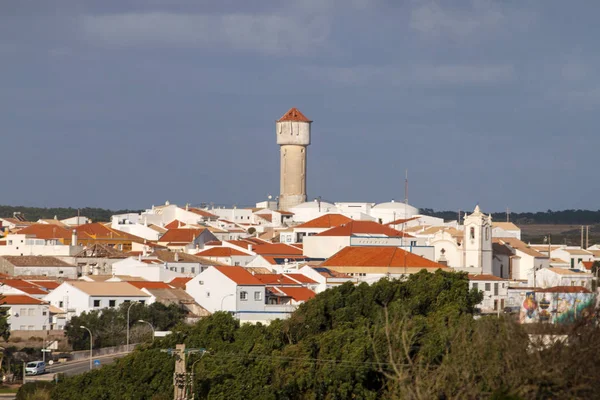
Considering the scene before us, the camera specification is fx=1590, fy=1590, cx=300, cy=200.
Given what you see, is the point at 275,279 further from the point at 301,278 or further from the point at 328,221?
the point at 328,221

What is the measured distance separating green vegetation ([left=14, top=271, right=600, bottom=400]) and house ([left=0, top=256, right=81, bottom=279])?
34.2m

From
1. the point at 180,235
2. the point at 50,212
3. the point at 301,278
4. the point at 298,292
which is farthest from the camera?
the point at 50,212

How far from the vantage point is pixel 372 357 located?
41.4 metres

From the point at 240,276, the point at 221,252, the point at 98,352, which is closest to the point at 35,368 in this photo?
the point at 98,352

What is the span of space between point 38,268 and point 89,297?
1708 cm

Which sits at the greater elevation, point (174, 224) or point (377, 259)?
point (174, 224)

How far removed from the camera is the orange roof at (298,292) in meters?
67.6

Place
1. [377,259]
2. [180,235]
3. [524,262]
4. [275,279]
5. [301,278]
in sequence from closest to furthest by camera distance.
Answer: [275,279] < [301,278] < [377,259] < [524,262] < [180,235]

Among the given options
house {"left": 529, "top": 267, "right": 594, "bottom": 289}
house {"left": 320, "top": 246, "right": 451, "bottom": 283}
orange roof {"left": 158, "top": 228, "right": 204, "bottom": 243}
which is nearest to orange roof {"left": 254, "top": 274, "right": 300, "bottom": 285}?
house {"left": 320, "top": 246, "right": 451, "bottom": 283}

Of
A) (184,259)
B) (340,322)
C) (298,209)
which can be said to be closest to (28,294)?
(184,259)

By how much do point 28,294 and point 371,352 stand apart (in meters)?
29.8

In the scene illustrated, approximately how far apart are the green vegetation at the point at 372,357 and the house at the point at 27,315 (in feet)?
56.0

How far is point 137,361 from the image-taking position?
1681 inches

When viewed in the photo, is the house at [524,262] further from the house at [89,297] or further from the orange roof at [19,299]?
the orange roof at [19,299]
